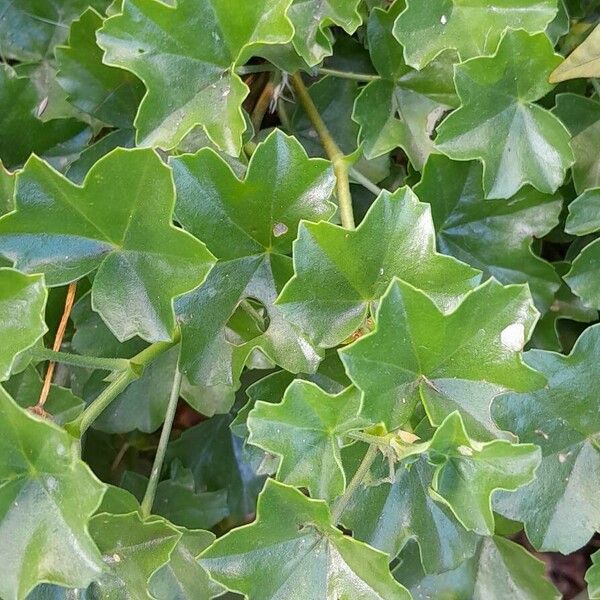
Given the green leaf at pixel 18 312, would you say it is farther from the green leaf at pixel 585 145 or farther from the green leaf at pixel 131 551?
the green leaf at pixel 585 145

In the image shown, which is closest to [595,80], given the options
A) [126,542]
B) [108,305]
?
[108,305]

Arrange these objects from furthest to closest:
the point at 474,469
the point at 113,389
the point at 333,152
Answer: the point at 333,152 < the point at 113,389 < the point at 474,469

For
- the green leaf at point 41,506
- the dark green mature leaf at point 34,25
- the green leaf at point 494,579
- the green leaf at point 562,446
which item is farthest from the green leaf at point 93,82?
the green leaf at point 494,579

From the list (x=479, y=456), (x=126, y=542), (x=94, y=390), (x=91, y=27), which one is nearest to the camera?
(x=479, y=456)

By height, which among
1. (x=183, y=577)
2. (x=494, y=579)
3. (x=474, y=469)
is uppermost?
(x=474, y=469)

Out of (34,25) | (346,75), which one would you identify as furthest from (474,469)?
(34,25)

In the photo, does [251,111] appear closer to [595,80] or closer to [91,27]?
[91,27]

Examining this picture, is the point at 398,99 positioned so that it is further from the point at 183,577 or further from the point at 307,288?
the point at 183,577

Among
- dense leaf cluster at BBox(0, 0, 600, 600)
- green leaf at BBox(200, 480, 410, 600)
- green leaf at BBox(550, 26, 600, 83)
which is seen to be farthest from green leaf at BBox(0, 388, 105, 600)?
green leaf at BBox(550, 26, 600, 83)
